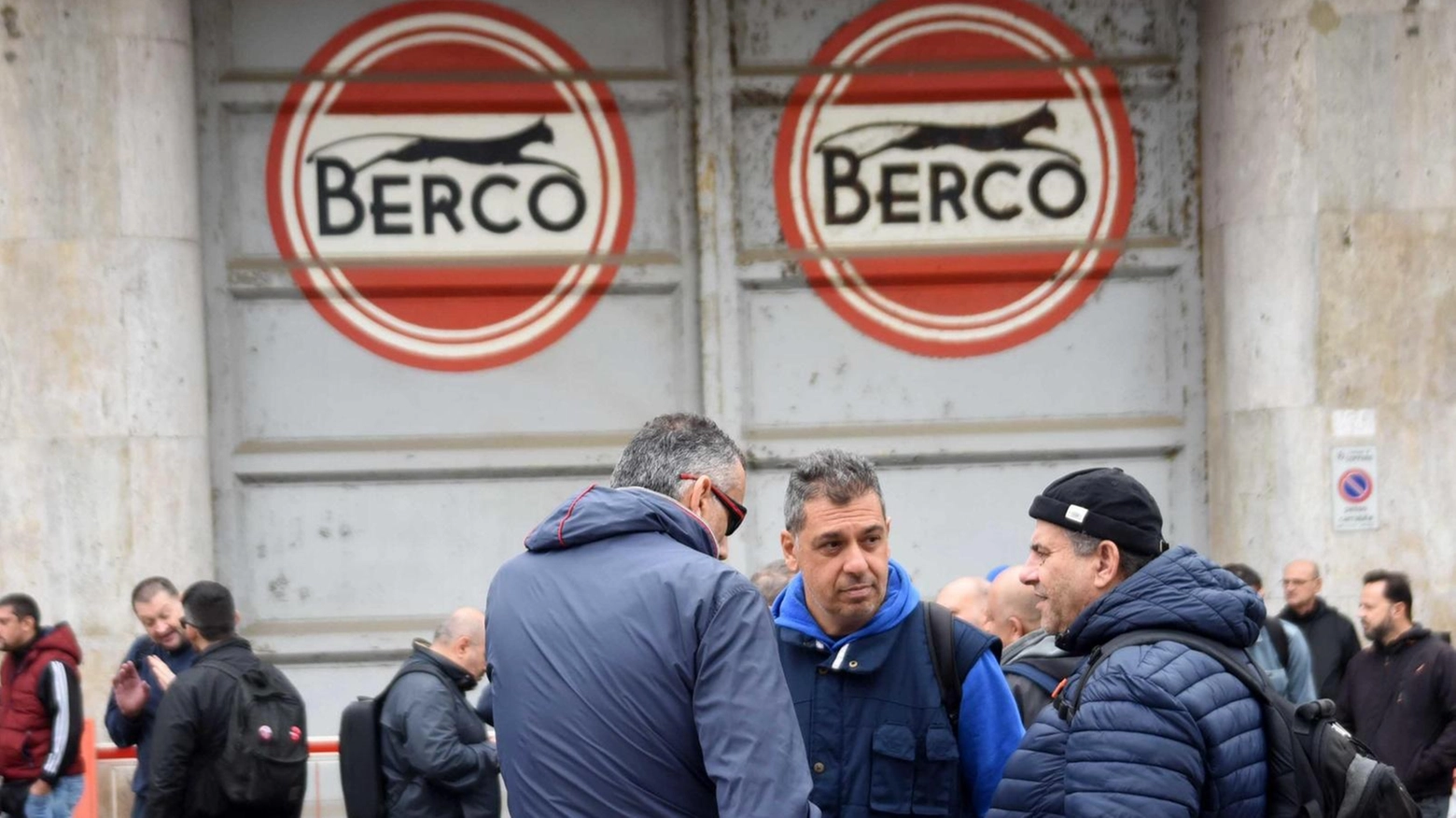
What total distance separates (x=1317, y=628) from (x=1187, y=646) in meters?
5.60

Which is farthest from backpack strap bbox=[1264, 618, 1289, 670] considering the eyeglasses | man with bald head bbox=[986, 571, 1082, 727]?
the eyeglasses

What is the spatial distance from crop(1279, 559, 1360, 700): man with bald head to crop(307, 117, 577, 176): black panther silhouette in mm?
3952

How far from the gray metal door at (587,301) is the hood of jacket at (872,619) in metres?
4.81

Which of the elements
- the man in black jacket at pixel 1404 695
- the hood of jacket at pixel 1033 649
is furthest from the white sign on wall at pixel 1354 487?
the hood of jacket at pixel 1033 649

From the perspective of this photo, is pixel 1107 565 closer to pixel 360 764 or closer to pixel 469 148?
pixel 360 764

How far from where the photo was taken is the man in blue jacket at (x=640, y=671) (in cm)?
299

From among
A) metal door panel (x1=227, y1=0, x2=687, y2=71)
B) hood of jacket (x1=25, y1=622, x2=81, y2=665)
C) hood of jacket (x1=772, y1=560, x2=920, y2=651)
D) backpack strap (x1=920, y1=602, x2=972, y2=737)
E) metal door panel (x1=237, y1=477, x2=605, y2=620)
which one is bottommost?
hood of jacket (x1=25, y1=622, x2=81, y2=665)

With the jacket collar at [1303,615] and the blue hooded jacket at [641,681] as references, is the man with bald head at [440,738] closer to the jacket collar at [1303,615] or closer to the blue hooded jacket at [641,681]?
the blue hooded jacket at [641,681]

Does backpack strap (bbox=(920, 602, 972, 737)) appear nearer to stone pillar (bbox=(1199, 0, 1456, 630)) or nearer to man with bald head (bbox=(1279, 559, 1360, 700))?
man with bald head (bbox=(1279, 559, 1360, 700))

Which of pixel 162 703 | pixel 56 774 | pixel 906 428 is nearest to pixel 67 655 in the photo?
pixel 56 774

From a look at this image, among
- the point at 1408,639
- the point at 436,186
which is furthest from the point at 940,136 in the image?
the point at 1408,639

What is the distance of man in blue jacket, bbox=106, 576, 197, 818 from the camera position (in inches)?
288

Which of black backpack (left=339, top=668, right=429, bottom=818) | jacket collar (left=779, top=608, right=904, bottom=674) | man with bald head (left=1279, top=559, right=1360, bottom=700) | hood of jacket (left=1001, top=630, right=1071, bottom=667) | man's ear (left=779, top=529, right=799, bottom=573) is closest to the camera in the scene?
jacket collar (left=779, top=608, right=904, bottom=674)

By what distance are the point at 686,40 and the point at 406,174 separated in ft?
4.95
